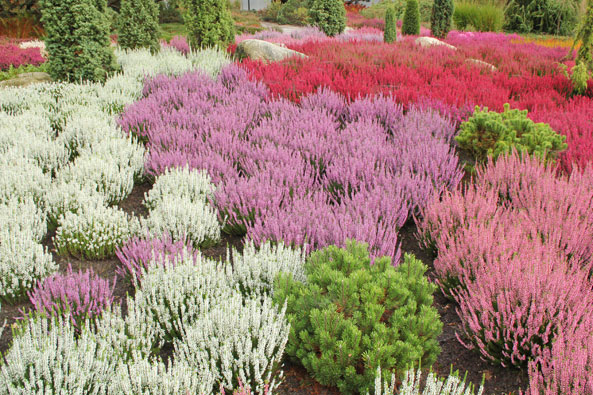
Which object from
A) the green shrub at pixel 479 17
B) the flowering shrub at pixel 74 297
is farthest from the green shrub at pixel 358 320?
the green shrub at pixel 479 17

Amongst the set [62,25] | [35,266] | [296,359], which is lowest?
[296,359]

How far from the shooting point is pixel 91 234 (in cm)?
352

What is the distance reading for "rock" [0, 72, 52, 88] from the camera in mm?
8023

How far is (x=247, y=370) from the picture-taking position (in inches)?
84.4

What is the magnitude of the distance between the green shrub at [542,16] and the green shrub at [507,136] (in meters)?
19.1

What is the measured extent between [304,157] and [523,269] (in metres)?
2.73

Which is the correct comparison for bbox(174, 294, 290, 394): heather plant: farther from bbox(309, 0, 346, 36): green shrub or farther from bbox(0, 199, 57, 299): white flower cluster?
bbox(309, 0, 346, 36): green shrub

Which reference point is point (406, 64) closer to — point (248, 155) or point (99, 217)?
point (248, 155)

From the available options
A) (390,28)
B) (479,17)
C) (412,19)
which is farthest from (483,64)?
(479,17)

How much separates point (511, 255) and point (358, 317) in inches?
49.9

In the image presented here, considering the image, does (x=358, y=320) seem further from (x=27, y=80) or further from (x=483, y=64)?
(x=27, y=80)

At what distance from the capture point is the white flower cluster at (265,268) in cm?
284

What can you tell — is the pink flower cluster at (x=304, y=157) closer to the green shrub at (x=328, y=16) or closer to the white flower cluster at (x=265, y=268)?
the white flower cluster at (x=265, y=268)

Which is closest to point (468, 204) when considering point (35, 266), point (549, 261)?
point (549, 261)
